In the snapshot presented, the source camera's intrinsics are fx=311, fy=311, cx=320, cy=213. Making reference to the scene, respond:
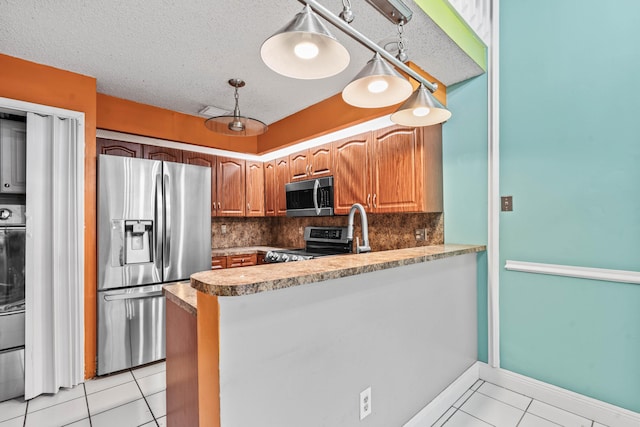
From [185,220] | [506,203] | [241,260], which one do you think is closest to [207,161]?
[185,220]

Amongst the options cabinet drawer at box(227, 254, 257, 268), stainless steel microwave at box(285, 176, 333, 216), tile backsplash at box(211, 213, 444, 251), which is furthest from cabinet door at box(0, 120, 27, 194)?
stainless steel microwave at box(285, 176, 333, 216)

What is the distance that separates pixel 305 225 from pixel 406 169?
1.93m

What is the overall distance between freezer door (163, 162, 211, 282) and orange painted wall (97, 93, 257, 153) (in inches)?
31.0

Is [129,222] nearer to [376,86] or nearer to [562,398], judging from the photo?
[376,86]

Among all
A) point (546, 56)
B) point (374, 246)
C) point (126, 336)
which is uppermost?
point (546, 56)

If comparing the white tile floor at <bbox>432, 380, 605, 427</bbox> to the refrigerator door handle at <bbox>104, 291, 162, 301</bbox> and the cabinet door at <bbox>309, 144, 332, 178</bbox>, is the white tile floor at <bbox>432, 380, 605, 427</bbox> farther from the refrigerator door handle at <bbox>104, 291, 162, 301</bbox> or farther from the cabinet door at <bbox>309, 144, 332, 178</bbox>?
the refrigerator door handle at <bbox>104, 291, 162, 301</bbox>

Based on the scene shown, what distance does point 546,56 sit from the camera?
211 centimetres

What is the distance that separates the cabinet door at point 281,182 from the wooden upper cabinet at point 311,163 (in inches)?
4.9

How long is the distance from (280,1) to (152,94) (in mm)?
1967

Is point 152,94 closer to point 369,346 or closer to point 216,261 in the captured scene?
point 216,261

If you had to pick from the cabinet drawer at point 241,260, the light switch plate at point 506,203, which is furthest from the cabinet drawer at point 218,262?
the light switch plate at point 506,203

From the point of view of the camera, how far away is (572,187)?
1997mm

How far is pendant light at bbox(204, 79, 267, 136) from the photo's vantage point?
2.65 meters

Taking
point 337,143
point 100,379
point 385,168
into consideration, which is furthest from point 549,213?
point 100,379
